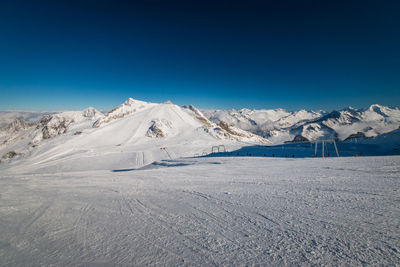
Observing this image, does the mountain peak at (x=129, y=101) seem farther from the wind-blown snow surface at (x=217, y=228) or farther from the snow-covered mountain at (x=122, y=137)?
the wind-blown snow surface at (x=217, y=228)

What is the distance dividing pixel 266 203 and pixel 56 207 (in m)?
7.36

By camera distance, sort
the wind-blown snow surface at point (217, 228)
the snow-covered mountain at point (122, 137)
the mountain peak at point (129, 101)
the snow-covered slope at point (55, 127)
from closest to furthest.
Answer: the wind-blown snow surface at point (217, 228) < the snow-covered mountain at point (122, 137) < the snow-covered slope at point (55, 127) < the mountain peak at point (129, 101)

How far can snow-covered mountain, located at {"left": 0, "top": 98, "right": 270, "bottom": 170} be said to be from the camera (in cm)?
4232

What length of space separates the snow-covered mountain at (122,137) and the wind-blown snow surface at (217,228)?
29455 mm

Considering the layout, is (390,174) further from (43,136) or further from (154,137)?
(43,136)

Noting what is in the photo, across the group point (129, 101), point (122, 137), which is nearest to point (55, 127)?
point (129, 101)

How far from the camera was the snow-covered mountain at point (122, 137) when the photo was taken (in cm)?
4232

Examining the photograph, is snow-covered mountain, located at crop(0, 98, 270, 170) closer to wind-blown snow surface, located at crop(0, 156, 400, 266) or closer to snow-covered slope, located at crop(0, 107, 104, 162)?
snow-covered slope, located at crop(0, 107, 104, 162)

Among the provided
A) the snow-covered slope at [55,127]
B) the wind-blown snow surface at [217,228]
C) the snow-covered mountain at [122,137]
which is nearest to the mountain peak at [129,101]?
the snow-covered mountain at [122,137]

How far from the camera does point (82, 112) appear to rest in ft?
325

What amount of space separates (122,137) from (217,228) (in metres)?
66.0

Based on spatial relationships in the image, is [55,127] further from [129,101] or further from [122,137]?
[122,137]

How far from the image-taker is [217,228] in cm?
396

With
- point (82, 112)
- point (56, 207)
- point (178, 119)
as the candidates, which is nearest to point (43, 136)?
point (82, 112)
